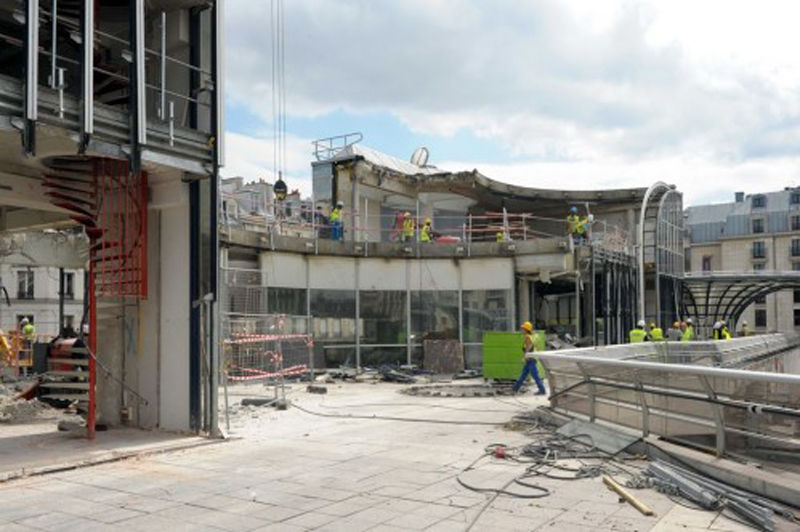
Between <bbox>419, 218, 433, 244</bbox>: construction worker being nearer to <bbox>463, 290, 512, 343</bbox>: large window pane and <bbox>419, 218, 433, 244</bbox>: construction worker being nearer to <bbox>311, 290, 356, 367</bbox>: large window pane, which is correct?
<bbox>463, 290, 512, 343</bbox>: large window pane

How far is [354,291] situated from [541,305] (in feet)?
39.7

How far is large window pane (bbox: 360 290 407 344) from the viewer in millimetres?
23000

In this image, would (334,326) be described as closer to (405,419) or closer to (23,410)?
(405,419)

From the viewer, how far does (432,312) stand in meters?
23.4

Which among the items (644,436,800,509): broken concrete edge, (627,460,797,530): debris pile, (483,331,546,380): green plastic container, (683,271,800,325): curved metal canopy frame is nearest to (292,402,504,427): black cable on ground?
(644,436,800,509): broken concrete edge

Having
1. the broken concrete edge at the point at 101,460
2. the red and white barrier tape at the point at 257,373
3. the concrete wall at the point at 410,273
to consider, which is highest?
the concrete wall at the point at 410,273

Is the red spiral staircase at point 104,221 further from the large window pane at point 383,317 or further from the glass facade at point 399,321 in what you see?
the large window pane at point 383,317

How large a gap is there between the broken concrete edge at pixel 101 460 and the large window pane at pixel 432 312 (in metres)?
13.0

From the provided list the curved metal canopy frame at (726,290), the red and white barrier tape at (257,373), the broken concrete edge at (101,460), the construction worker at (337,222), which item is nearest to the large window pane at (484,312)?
the construction worker at (337,222)

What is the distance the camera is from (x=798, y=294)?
8000 cm

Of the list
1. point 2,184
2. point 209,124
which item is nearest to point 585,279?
point 209,124

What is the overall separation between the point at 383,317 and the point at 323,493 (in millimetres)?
15860

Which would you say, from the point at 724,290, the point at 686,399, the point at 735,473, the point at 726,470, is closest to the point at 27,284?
the point at 724,290

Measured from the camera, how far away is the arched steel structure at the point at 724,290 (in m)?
41.3
